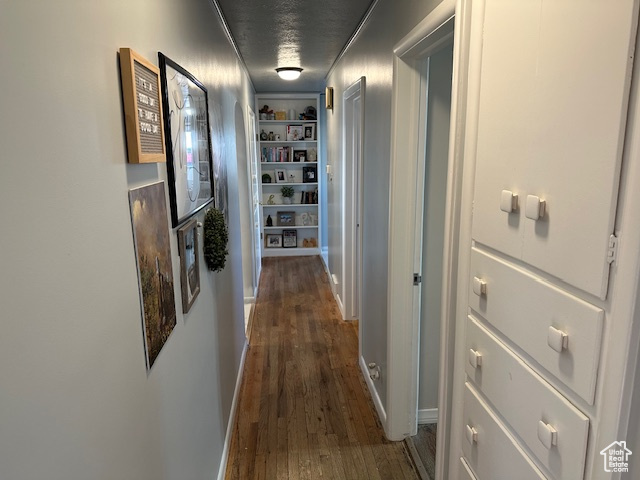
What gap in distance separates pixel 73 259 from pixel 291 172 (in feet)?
18.7

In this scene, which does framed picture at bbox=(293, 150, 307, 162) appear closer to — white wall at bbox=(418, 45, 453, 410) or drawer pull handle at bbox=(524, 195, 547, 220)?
white wall at bbox=(418, 45, 453, 410)

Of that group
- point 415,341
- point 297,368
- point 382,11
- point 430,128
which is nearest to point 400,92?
point 430,128

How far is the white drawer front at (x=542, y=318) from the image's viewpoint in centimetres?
79

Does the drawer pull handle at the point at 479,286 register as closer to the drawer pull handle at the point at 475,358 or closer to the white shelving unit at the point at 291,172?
the drawer pull handle at the point at 475,358

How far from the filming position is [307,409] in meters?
2.65

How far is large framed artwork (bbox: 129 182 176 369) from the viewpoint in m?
1.01

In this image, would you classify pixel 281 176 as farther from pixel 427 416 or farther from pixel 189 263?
pixel 189 263

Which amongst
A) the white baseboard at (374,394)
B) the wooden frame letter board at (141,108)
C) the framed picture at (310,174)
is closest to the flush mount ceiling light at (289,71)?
the framed picture at (310,174)

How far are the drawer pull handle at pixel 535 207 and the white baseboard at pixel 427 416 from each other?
5.96 feet

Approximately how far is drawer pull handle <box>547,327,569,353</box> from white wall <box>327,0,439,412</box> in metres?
1.22

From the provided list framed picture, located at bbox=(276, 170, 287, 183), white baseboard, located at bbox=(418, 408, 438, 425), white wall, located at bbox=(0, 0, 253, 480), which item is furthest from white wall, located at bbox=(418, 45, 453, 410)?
framed picture, located at bbox=(276, 170, 287, 183)

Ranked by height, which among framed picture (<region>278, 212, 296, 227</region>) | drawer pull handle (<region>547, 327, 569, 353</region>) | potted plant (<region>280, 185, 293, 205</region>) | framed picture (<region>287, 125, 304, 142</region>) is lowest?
framed picture (<region>278, 212, 296, 227</region>)

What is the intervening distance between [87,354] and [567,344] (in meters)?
0.89

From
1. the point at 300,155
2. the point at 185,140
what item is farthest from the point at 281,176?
the point at 185,140
